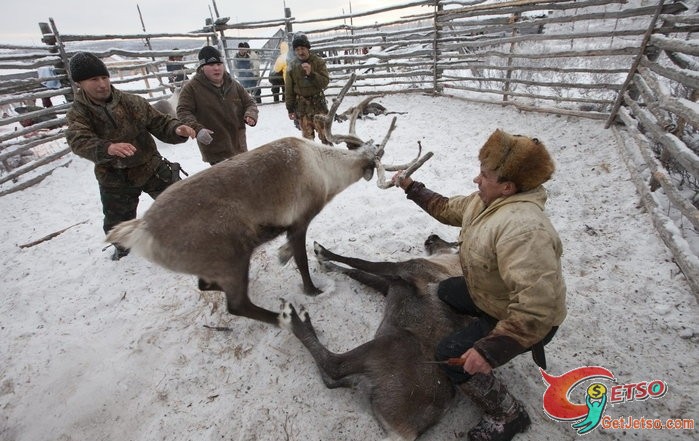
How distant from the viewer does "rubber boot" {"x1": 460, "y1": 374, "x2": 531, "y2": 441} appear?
174 cm

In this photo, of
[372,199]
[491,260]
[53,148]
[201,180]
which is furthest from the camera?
[53,148]

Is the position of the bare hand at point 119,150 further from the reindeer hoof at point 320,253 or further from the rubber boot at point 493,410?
the rubber boot at point 493,410

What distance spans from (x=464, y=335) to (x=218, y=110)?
313cm

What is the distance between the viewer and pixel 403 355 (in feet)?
6.53

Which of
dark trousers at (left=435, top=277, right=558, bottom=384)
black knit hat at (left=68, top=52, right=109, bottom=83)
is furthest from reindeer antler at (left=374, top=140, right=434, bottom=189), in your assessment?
black knit hat at (left=68, top=52, right=109, bottom=83)

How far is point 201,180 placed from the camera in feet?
6.89

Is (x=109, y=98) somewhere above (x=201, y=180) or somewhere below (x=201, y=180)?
above

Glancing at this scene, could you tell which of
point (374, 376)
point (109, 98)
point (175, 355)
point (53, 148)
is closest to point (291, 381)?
point (374, 376)

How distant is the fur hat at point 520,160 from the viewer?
1470 millimetres

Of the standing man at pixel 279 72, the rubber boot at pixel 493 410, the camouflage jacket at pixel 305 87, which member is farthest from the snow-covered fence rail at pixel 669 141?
the standing man at pixel 279 72

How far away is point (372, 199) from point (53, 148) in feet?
22.4

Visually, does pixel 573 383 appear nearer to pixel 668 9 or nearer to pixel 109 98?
pixel 109 98

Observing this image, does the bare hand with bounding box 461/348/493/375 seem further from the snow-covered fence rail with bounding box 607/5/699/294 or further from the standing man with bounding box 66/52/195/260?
the standing man with bounding box 66/52/195/260

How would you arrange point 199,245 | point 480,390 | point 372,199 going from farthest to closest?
1. point 372,199
2. point 199,245
3. point 480,390
